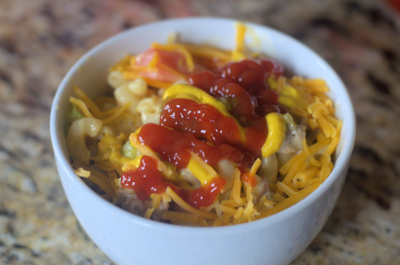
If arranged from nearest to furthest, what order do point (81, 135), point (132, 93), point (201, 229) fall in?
1. point (201, 229)
2. point (81, 135)
3. point (132, 93)

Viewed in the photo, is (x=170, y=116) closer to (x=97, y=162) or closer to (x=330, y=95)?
(x=97, y=162)

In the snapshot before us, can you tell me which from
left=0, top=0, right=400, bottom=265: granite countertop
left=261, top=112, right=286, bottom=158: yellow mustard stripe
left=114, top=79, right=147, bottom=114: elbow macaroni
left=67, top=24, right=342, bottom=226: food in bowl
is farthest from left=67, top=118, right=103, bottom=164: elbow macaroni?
left=261, top=112, right=286, bottom=158: yellow mustard stripe

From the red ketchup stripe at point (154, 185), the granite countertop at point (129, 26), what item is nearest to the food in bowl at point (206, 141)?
the red ketchup stripe at point (154, 185)

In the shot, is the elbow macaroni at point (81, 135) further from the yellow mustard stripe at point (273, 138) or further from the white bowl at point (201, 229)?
the yellow mustard stripe at point (273, 138)

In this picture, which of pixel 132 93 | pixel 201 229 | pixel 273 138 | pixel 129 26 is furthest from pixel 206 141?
pixel 129 26

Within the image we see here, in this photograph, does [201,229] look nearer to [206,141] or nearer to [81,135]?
[206,141]

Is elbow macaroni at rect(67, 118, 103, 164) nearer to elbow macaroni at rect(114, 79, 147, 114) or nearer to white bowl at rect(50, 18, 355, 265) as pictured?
white bowl at rect(50, 18, 355, 265)

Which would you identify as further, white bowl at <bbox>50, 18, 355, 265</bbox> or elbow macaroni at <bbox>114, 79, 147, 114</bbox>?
elbow macaroni at <bbox>114, 79, 147, 114</bbox>
